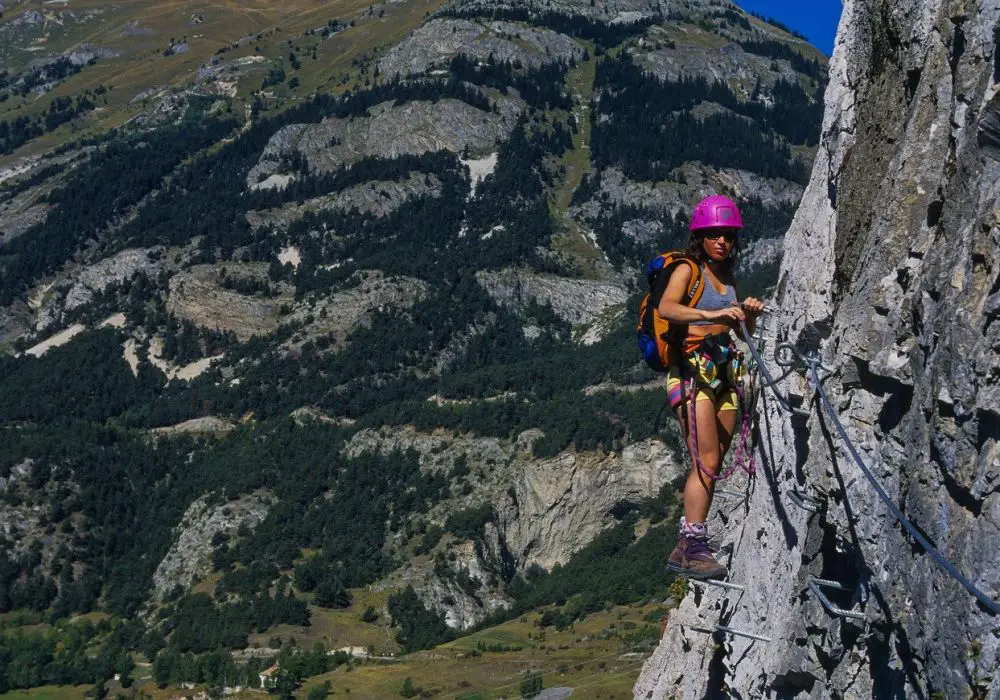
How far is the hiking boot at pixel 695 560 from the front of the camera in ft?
37.9

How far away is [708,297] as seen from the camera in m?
11.5

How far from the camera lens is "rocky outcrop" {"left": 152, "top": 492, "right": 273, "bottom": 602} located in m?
109

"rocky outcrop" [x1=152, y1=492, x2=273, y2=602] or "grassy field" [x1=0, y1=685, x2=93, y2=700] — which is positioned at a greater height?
"rocky outcrop" [x1=152, y1=492, x2=273, y2=602]

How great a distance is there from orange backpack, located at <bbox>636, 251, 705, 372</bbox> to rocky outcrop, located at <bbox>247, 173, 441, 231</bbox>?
6416 inches

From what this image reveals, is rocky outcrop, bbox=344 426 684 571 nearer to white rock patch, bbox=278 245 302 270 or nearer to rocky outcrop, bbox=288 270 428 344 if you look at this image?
rocky outcrop, bbox=288 270 428 344

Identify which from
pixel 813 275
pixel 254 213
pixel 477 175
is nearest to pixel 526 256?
pixel 477 175

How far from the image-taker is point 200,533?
4488 inches

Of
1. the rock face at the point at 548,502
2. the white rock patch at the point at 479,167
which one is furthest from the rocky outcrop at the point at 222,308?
the rock face at the point at 548,502

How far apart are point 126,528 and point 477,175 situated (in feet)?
266

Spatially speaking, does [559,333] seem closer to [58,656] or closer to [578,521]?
[578,521]

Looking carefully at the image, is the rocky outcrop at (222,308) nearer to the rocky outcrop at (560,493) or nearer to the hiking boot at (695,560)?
the rocky outcrop at (560,493)

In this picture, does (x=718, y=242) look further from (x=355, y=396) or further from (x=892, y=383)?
(x=355, y=396)

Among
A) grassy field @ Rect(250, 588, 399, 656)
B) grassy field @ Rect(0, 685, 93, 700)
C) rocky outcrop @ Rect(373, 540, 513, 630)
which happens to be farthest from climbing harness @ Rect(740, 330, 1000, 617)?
grassy field @ Rect(0, 685, 93, 700)

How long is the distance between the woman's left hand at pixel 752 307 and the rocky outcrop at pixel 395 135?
179 metres
